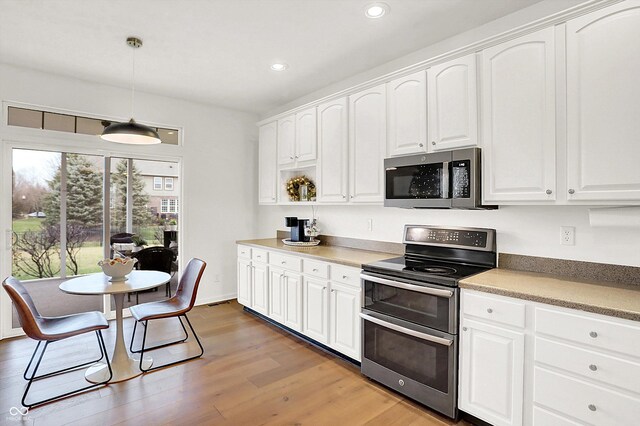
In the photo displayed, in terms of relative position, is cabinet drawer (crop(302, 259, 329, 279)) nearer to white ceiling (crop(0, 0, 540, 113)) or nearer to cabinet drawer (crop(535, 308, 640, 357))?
cabinet drawer (crop(535, 308, 640, 357))

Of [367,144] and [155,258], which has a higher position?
[367,144]

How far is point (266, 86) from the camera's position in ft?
12.9

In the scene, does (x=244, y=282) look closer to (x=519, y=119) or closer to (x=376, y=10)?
(x=376, y=10)

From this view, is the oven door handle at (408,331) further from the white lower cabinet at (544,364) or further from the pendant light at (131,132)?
the pendant light at (131,132)

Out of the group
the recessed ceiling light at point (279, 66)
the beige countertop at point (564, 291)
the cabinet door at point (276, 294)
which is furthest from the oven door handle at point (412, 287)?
the recessed ceiling light at point (279, 66)

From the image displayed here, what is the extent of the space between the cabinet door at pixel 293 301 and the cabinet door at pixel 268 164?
4.01 feet

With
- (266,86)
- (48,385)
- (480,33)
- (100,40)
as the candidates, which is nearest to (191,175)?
(266,86)

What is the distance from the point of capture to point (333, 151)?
3416mm

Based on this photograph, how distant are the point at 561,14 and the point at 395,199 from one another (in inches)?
60.5

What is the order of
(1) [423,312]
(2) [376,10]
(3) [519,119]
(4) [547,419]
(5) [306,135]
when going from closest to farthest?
(4) [547,419], (3) [519,119], (1) [423,312], (2) [376,10], (5) [306,135]

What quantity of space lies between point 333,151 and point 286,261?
48.3 inches

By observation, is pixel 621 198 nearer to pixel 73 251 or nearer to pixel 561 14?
pixel 561 14

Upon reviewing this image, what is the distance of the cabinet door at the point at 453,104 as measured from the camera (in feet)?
7.65

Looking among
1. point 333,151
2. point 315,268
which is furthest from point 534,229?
point 333,151
